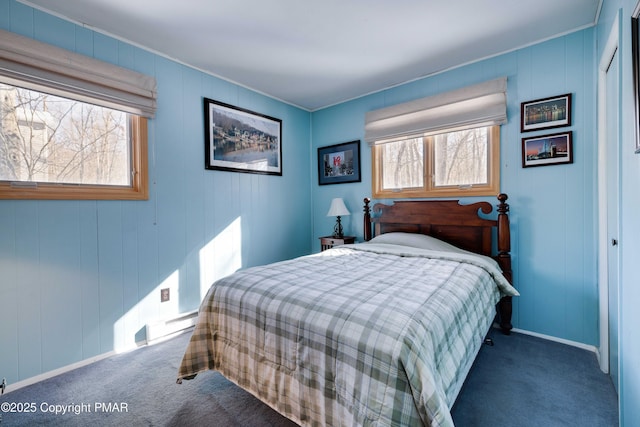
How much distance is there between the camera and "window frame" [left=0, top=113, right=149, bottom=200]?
1850mm

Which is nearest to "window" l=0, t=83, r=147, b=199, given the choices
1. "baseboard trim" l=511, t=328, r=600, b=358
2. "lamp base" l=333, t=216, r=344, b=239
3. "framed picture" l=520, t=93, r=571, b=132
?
"lamp base" l=333, t=216, r=344, b=239

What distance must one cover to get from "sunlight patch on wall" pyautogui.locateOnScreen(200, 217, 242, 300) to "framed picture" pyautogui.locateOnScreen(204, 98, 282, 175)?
2.12ft

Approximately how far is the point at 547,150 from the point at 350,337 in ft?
7.69

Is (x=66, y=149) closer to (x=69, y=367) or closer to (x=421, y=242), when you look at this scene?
(x=69, y=367)

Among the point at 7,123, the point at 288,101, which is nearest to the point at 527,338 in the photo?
the point at 288,101

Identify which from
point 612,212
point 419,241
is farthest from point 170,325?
point 612,212

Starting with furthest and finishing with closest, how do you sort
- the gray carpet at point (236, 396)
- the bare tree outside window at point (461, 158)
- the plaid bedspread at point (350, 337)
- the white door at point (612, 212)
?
the bare tree outside window at point (461, 158) → the white door at point (612, 212) → the gray carpet at point (236, 396) → the plaid bedspread at point (350, 337)

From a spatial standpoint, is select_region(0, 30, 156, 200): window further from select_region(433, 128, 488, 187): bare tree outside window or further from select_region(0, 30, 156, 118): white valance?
select_region(433, 128, 488, 187): bare tree outside window

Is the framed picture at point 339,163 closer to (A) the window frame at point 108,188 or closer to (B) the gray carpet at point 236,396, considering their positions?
(A) the window frame at point 108,188

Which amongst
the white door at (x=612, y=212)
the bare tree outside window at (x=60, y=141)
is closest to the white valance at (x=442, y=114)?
the white door at (x=612, y=212)

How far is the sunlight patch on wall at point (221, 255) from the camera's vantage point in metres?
2.86

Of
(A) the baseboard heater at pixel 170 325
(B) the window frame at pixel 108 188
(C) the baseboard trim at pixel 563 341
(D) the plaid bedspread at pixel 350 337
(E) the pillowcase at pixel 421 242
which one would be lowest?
(C) the baseboard trim at pixel 563 341

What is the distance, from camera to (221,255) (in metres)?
3.00

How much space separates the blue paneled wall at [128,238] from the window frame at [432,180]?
128cm
